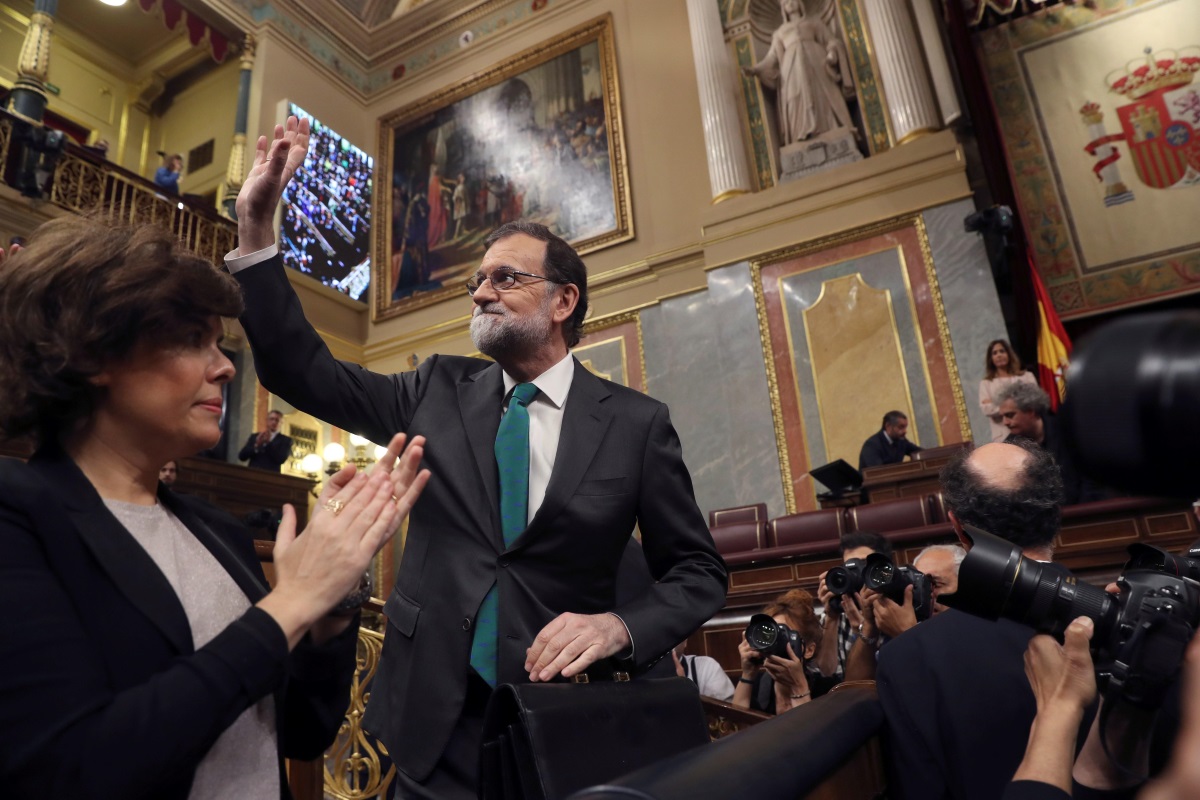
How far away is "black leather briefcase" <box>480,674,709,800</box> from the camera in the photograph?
103cm

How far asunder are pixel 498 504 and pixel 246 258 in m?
0.59

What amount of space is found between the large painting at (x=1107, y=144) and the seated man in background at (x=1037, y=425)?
4.39 m

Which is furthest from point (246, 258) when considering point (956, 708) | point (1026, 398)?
point (1026, 398)

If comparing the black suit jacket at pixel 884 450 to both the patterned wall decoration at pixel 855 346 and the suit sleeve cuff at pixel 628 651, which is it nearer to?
the patterned wall decoration at pixel 855 346

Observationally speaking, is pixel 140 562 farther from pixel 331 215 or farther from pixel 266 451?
pixel 331 215

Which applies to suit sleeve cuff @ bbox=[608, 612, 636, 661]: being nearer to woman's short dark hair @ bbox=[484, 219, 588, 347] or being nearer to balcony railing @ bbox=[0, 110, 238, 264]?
woman's short dark hair @ bbox=[484, 219, 588, 347]

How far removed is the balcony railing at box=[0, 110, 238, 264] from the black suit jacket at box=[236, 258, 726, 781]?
6.78 metres

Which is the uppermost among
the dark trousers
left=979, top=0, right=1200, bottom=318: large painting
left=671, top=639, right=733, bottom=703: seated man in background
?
left=979, top=0, right=1200, bottom=318: large painting

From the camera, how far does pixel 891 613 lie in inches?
87.4

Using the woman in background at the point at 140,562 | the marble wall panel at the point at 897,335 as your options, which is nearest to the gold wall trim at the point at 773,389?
the marble wall panel at the point at 897,335

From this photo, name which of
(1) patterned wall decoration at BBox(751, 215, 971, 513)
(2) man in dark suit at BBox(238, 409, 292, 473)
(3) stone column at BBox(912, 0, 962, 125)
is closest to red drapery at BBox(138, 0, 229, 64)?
(2) man in dark suit at BBox(238, 409, 292, 473)

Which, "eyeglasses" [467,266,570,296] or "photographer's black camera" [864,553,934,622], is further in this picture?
"photographer's black camera" [864,553,934,622]

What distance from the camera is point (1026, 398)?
4926mm

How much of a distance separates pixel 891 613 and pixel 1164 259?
8.12 meters
